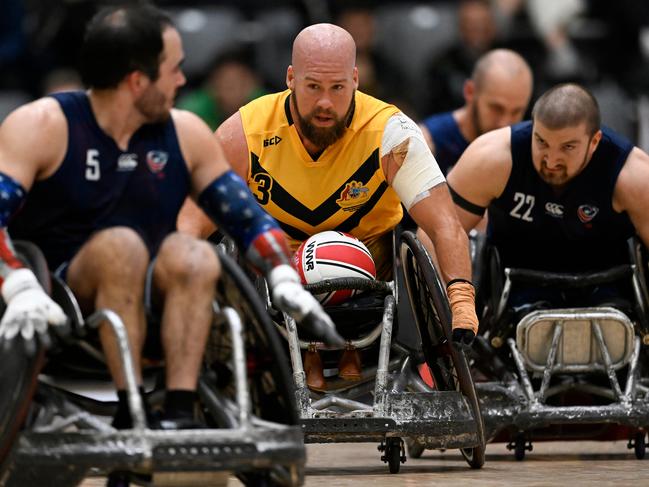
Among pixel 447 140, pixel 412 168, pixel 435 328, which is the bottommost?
pixel 435 328

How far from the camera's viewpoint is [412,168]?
274 inches

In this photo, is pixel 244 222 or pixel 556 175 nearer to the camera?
pixel 244 222

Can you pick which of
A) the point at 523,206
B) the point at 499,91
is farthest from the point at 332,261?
the point at 499,91

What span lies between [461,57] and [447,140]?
2.16 metres

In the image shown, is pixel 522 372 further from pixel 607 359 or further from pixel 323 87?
pixel 323 87

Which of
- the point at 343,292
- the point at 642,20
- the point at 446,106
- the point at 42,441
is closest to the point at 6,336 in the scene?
the point at 42,441

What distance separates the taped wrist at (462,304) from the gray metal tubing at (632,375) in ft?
3.04

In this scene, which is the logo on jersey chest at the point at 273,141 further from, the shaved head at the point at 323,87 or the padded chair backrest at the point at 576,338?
the padded chair backrest at the point at 576,338

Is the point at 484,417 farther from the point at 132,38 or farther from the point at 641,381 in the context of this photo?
the point at 132,38

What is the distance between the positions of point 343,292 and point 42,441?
218 centimetres

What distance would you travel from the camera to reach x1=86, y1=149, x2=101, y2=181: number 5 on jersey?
5324mm

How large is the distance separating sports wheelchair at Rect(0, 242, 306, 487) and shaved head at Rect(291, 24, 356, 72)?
2.02 metres

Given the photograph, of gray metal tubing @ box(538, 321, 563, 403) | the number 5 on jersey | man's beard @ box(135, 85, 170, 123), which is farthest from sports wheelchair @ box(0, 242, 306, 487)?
gray metal tubing @ box(538, 321, 563, 403)

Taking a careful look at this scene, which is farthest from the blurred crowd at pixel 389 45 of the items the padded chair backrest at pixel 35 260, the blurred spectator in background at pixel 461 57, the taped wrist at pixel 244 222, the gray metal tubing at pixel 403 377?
the padded chair backrest at pixel 35 260
